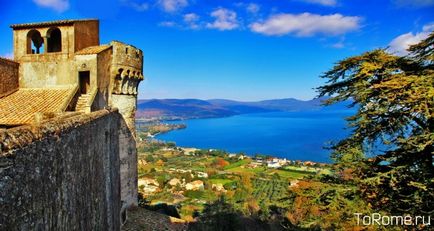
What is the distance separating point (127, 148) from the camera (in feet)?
54.8

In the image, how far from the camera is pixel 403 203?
8914mm

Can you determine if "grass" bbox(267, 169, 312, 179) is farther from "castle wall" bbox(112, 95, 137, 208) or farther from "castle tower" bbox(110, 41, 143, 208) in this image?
"castle tower" bbox(110, 41, 143, 208)

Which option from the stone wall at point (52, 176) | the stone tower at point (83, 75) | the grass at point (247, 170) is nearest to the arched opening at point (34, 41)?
the stone tower at point (83, 75)

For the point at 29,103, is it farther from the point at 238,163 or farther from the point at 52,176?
the point at 238,163

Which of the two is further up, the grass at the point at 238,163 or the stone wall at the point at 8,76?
the stone wall at the point at 8,76

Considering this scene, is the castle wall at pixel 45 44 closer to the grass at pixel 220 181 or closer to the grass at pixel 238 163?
the grass at pixel 220 181

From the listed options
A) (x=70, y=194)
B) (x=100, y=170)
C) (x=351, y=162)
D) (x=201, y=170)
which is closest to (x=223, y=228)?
(x=351, y=162)

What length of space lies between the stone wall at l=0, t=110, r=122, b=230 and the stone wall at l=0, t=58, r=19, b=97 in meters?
10.1

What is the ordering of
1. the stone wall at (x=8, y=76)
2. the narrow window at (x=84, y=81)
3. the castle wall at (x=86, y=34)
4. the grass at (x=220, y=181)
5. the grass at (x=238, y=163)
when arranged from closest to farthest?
the stone wall at (x=8, y=76) → the narrow window at (x=84, y=81) → the castle wall at (x=86, y=34) → the grass at (x=220, y=181) → the grass at (x=238, y=163)

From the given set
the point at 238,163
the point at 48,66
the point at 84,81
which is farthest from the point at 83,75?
the point at 238,163

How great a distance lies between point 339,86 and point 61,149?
844cm

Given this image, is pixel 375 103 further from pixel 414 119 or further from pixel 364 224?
pixel 364 224

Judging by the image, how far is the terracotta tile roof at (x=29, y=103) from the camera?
12.8 meters

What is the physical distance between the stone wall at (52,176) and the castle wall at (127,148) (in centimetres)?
855
